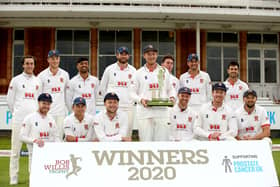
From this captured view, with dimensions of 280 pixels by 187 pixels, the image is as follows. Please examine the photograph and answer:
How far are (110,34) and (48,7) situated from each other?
373cm

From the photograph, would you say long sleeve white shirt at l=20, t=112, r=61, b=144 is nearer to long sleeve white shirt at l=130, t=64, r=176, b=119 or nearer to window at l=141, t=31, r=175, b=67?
long sleeve white shirt at l=130, t=64, r=176, b=119

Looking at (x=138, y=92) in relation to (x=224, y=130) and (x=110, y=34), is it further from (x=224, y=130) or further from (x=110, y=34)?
(x=110, y=34)

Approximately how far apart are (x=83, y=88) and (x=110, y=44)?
1232cm

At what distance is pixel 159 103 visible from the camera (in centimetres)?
646

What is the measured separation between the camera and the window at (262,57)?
20547 millimetres

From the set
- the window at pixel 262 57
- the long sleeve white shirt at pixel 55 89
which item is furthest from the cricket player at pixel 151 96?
the window at pixel 262 57

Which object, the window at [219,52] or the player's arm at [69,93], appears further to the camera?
the window at [219,52]

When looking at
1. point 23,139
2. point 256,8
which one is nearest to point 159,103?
point 23,139

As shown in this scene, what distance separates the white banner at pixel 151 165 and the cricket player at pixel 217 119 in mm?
1033

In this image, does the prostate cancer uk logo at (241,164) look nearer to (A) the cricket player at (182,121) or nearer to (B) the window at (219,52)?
(A) the cricket player at (182,121)

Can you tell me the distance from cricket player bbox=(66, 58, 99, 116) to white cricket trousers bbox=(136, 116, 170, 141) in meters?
1.08

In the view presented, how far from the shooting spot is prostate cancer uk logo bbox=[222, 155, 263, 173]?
5430 mm

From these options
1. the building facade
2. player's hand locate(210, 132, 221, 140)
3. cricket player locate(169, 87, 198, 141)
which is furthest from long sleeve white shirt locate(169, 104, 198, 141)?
the building facade

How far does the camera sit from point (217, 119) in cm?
668
